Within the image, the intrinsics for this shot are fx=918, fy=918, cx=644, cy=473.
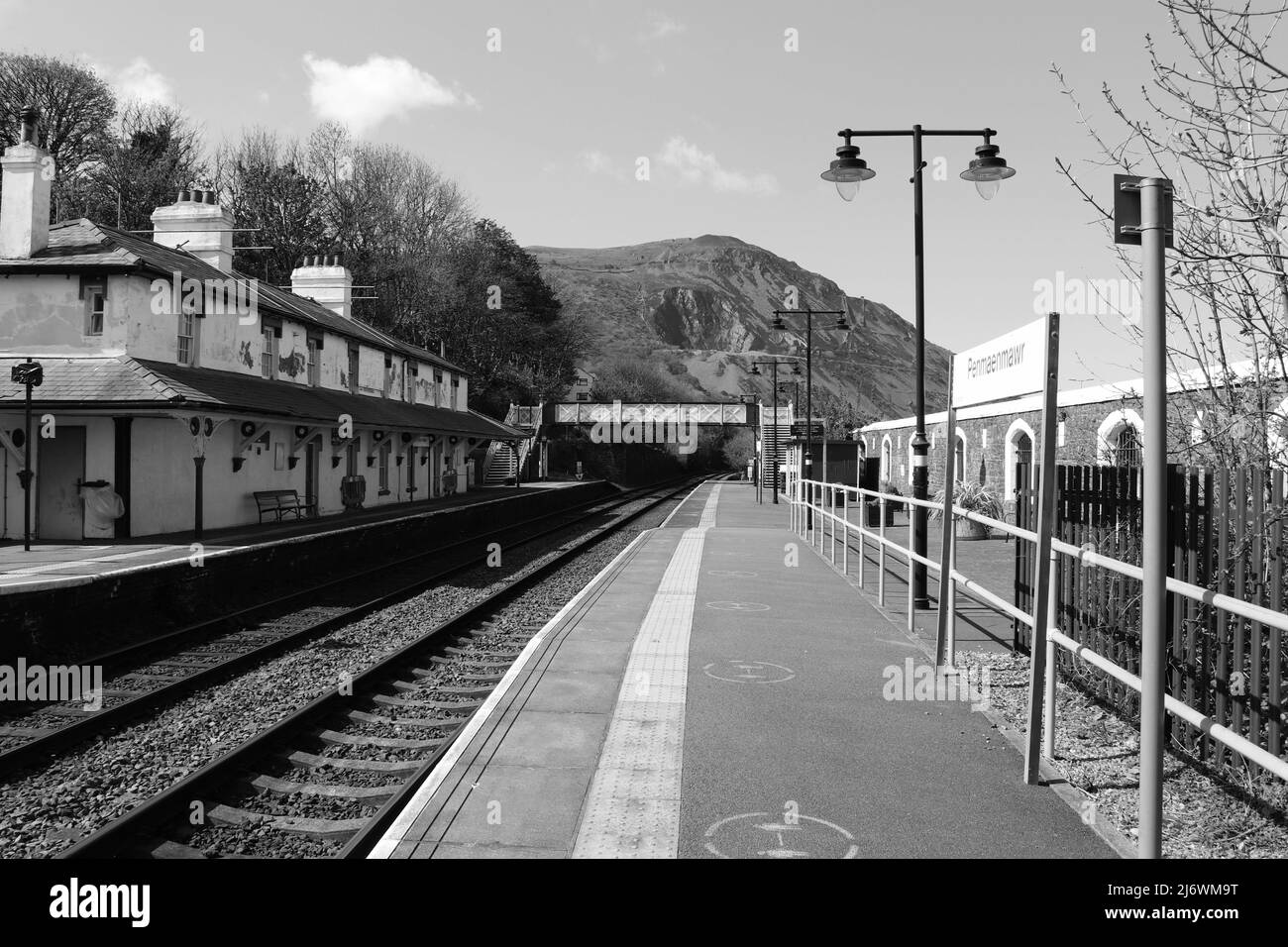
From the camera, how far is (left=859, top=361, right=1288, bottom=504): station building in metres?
6.01

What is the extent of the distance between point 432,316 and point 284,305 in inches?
1096

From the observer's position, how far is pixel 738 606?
11.0 meters

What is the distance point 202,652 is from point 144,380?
997 cm


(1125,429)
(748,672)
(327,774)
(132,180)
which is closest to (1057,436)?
(748,672)

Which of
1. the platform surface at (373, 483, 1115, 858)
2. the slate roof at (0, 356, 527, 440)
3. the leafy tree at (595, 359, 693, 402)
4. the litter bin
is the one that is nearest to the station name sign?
the platform surface at (373, 483, 1115, 858)

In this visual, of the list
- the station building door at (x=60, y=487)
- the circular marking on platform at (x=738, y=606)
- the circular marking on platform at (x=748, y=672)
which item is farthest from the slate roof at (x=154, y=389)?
the circular marking on platform at (x=748, y=672)

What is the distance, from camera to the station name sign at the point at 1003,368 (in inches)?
181

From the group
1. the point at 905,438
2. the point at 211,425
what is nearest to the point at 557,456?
the point at 905,438

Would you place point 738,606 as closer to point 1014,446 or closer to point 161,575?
point 161,575

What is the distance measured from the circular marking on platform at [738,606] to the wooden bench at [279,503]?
49.2ft

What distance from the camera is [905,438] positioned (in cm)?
3738

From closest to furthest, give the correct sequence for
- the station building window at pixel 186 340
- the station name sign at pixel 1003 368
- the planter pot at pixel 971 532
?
the station name sign at pixel 1003 368
the station building window at pixel 186 340
the planter pot at pixel 971 532

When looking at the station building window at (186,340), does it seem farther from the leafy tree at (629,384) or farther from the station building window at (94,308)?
the leafy tree at (629,384)
